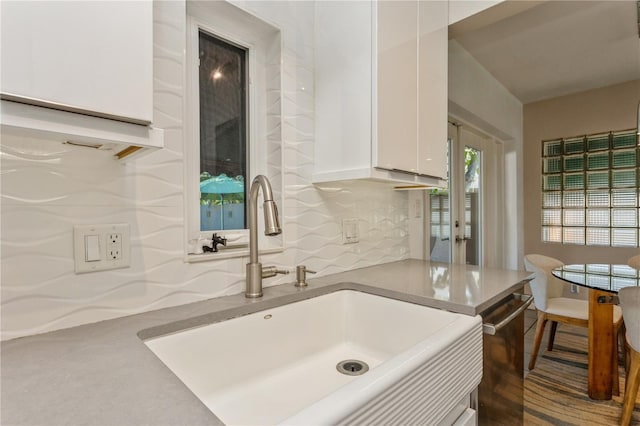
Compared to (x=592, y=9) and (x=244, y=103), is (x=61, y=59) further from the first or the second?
(x=592, y=9)

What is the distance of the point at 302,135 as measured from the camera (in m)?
1.39

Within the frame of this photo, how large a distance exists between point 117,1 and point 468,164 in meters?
3.09

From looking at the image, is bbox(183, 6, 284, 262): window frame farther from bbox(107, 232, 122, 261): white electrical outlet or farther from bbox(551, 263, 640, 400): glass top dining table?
bbox(551, 263, 640, 400): glass top dining table

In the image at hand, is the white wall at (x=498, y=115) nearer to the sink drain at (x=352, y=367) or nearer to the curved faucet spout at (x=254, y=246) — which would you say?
the curved faucet spout at (x=254, y=246)

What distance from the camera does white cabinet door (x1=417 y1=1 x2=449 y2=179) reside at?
1427mm

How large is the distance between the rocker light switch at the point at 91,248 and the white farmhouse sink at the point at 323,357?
27 centimetres

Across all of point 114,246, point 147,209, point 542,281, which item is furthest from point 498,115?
point 114,246

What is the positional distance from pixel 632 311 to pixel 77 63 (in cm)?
242

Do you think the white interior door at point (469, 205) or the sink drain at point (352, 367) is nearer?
the sink drain at point (352, 367)

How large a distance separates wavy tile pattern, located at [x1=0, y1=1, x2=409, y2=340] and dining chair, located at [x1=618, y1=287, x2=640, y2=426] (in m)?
1.51

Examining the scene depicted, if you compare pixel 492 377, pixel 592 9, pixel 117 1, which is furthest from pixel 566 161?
pixel 117 1

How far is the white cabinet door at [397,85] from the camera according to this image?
1212 millimetres

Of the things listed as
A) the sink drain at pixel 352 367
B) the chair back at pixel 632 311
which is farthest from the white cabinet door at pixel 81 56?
the chair back at pixel 632 311

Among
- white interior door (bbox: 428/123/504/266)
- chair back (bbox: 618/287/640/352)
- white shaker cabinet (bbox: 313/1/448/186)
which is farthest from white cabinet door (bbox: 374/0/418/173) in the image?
chair back (bbox: 618/287/640/352)
